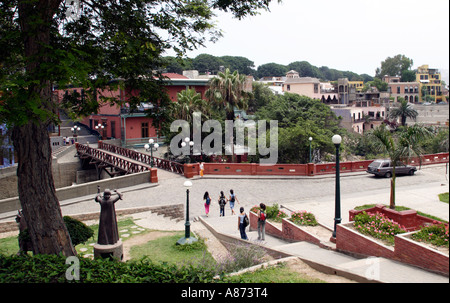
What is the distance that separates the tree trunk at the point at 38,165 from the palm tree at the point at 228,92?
23.5 metres

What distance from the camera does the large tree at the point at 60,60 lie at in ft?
24.8

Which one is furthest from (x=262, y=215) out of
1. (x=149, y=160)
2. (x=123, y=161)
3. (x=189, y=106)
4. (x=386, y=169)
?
(x=123, y=161)

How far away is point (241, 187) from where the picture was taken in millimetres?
25047

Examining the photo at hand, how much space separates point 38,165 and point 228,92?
24.6m

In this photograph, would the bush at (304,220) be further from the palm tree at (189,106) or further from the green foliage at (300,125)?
the palm tree at (189,106)

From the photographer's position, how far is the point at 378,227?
1044 cm

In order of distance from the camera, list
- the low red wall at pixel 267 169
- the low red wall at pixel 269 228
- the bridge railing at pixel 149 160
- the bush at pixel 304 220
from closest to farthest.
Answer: the bush at pixel 304 220 < the low red wall at pixel 269 228 < the low red wall at pixel 267 169 < the bridge railing at pixel 149 160

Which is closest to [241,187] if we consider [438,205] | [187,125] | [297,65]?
[187,125]

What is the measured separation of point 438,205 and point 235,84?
19.4 metres

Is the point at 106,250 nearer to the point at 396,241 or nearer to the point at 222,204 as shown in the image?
the point at 396,241

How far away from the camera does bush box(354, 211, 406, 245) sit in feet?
33.0

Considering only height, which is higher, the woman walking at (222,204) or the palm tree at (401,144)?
the palm tree at (401,144)

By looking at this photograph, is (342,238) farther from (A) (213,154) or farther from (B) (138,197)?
(A) (213,154)

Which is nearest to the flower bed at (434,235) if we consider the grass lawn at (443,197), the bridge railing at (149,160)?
the grass lawn at (443,197)
